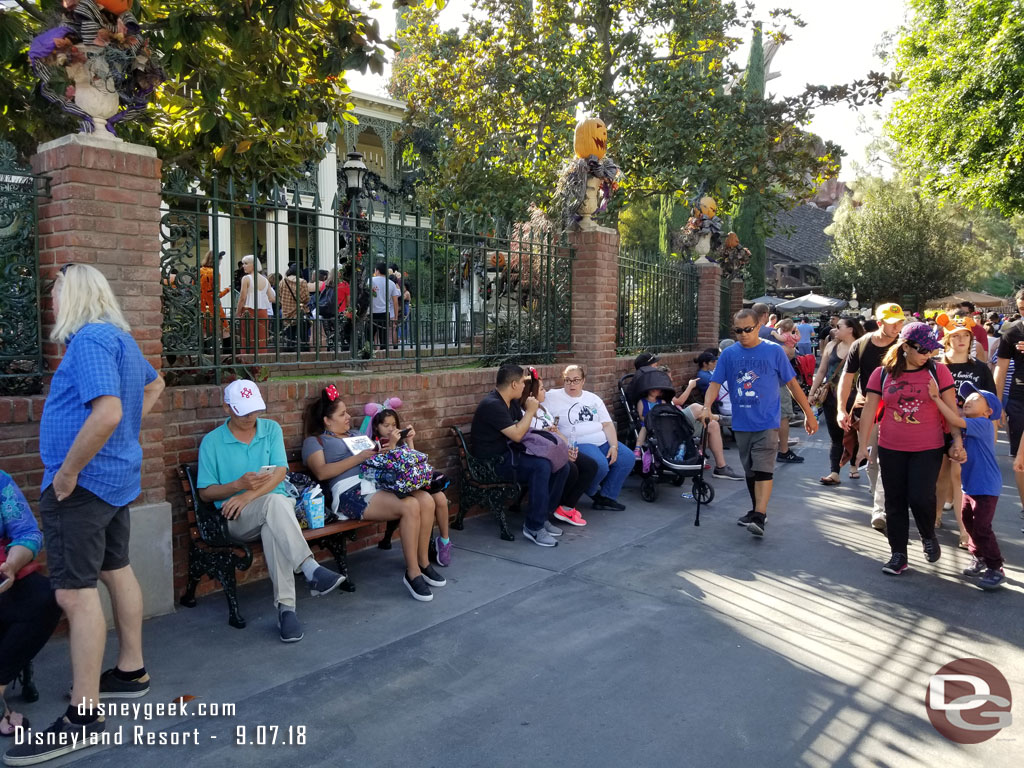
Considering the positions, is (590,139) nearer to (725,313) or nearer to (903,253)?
(725,313)

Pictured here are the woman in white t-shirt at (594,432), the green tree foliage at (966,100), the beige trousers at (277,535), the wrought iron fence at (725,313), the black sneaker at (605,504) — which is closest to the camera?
the beige trousers at (277,535)

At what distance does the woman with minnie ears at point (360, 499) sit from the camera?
4.88 meters

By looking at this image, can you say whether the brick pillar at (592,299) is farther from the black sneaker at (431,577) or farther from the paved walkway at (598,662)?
the black sneaker at (431,577)

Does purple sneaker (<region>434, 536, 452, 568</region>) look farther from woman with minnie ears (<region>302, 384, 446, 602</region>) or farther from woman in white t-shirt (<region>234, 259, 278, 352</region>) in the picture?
woman in white t-shirt (<region>234, 259, 278, 352</region>)

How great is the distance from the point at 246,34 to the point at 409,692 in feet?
13.7

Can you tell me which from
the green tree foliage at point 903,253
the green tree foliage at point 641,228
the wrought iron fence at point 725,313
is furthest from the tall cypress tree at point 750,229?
the wrought iron fence at point 725,313

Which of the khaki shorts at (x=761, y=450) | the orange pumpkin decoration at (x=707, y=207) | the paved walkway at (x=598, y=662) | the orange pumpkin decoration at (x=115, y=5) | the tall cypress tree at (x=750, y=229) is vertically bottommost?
the paved walkway at (x=598, y=662)

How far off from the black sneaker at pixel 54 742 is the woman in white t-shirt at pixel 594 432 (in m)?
4.59

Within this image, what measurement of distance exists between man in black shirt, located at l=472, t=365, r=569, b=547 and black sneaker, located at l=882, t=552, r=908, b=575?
8.05 feet

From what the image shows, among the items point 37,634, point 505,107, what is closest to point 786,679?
Answer: point 37,634

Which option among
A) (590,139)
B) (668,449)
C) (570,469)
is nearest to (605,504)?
(570,469)

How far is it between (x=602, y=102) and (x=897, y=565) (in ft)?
33.8

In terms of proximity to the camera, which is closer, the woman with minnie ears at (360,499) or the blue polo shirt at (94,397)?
the blue polo shirt at (94,397)

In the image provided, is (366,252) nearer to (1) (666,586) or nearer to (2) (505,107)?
(1) (666,586)
